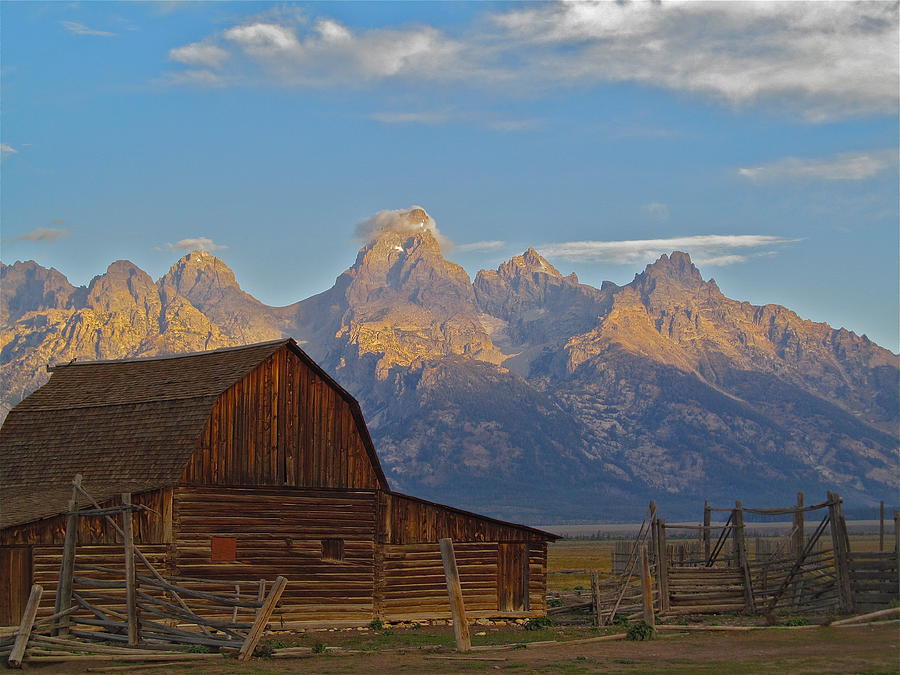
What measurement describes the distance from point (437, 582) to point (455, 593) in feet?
44.1

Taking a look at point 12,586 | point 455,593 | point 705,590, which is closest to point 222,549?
point 12,586

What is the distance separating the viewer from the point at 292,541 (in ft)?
125

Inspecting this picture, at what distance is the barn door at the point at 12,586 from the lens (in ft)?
107

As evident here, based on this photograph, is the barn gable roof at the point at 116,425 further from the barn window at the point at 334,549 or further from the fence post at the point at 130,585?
the fence post at the point at 130,585

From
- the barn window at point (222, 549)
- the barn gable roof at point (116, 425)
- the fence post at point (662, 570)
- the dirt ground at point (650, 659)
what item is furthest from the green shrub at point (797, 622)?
the barn window at point (222, 549)

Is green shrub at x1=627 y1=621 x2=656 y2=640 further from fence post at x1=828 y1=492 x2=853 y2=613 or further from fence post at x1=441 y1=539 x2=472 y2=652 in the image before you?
fence post at x1=828 y1=492 x2=853 y2=613

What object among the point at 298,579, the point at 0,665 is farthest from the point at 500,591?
the point at 0,665

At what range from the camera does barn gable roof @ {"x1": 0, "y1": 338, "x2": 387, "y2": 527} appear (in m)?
36.4

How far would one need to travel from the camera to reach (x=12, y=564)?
108 feet

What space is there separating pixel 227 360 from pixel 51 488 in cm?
650

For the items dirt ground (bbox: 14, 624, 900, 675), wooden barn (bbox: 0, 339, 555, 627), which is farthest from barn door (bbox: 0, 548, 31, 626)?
dirt ground (bbox: 14, 624, 900, 675)

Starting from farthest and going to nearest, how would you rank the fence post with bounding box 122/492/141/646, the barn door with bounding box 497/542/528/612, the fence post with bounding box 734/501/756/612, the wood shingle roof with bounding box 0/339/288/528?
the barn door with bounding box 497/542/528/612, the fence post with bounding box 734/501/756/612, the wood shingle roof with bounding box 0/339/288/528, the fence post with bounding box 122/492/141/646

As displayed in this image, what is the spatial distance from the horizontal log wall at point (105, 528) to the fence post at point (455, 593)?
8120 millimetres

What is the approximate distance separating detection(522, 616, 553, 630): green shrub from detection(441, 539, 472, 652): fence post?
10.4 meters
